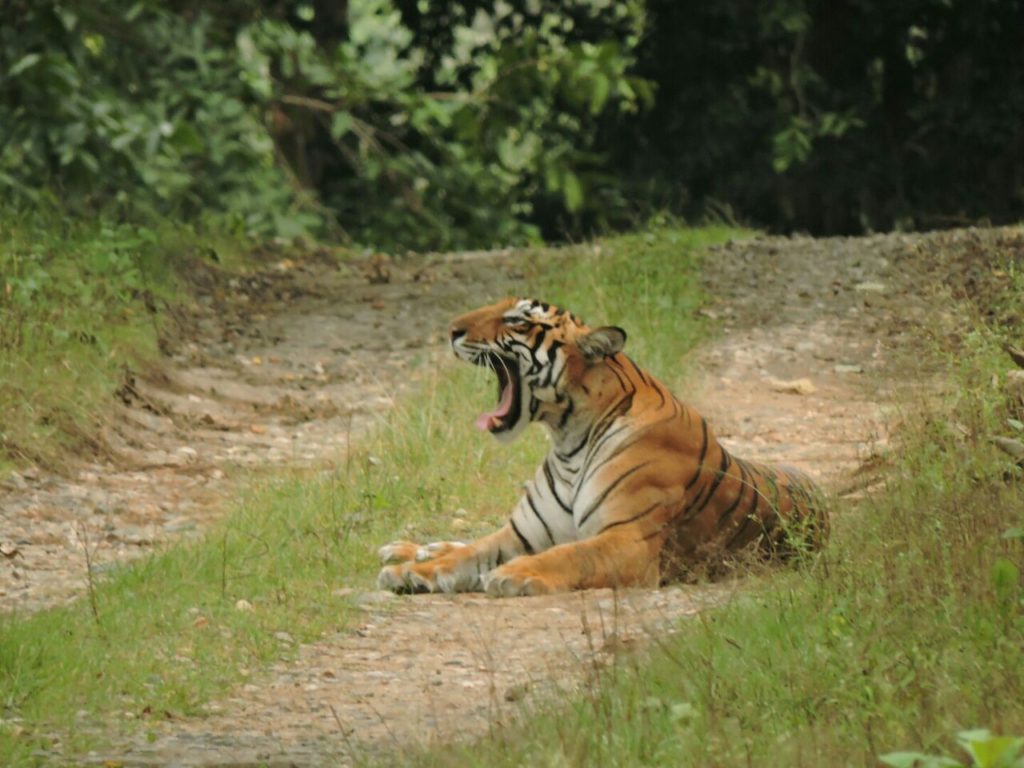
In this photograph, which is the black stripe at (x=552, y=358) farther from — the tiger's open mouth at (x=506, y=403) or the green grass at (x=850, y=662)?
the green grass at (x=850, y=662)

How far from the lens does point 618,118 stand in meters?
17.7

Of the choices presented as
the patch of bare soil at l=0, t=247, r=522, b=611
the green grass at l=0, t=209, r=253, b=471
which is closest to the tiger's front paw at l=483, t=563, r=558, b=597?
the patch of bare soil at l=0, t=247, r=522, b=611

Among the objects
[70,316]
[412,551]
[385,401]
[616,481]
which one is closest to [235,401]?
[385,401]

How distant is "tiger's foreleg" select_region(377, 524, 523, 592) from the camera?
5.96 meters

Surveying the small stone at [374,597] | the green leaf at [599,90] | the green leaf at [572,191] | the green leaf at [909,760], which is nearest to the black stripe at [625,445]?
the small stone at [374,597]

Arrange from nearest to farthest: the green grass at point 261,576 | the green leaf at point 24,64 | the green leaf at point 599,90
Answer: the green grass at point 261,576
the green leaf at point 24,64
the green leaf at point 599,90

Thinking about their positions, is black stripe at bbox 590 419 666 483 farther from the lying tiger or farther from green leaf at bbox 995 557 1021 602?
green leaf at bbox 995 557 1021 602

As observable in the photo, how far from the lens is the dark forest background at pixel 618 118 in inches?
586

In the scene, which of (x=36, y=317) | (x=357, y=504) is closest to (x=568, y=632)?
(x=357, y=504)

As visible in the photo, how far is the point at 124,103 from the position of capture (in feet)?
38.9

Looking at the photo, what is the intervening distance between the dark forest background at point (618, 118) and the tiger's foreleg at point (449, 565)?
801 cm

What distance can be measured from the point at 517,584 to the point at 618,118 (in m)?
12.4

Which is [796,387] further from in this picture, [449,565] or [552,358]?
[449,565]

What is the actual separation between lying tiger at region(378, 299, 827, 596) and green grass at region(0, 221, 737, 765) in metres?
0.43
